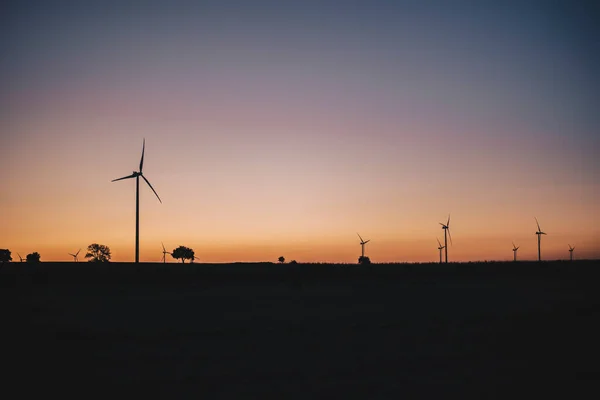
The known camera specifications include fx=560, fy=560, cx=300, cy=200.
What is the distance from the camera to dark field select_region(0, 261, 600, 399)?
17.8 m

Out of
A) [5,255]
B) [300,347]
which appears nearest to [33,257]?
[5,255]

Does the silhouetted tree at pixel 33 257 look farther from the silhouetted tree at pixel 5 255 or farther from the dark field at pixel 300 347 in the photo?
the dark field at pixel 300 347

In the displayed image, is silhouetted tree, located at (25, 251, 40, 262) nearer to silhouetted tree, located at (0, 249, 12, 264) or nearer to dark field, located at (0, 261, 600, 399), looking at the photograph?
silhouetted tree, located at (0, 249, 12, 264)

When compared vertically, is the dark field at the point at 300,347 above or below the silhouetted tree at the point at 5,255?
below

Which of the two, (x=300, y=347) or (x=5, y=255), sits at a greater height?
(x=5, y=255)

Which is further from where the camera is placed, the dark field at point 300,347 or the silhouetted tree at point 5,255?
the silhouetted tree at point 5,255

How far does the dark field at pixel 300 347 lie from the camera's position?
17.8 metres

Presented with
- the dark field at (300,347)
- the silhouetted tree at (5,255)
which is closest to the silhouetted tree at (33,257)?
the silhouetted tree at (5,255)

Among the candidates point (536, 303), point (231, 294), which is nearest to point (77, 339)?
point (231, 294)

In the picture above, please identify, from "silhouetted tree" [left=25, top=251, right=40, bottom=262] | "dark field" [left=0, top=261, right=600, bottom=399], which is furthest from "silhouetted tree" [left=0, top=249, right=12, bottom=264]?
"dark field" [left=0, top=261, right=600, bottom=399]

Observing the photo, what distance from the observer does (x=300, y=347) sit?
24.5m

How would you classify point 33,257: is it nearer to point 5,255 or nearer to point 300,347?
point 5,255

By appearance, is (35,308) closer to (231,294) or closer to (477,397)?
(231,294)

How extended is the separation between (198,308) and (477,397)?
27.6 m
